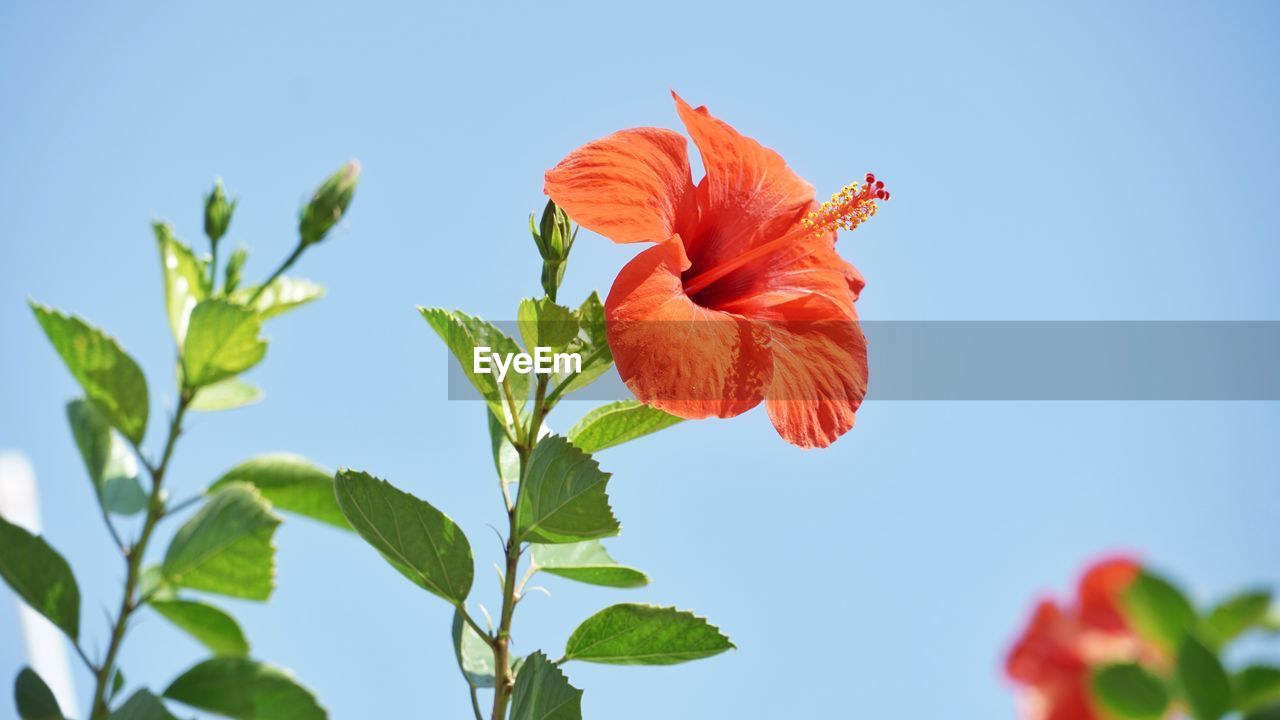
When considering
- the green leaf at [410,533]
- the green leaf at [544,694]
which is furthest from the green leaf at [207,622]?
the green leaf at [544,694]

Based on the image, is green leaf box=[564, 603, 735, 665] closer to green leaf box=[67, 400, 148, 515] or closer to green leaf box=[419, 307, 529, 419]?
green leaf box=[419, 307, 529, 419]

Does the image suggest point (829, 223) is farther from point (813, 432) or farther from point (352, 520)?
point (352, 520)

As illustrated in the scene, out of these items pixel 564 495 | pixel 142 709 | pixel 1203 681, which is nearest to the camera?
pixel 1203 681

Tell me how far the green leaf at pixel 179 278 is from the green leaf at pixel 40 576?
19cm

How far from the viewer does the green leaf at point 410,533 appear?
82cm

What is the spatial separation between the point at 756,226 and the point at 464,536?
404 millimetres

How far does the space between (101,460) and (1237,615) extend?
33.5 inches

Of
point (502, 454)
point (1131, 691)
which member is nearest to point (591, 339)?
point (502, 454)

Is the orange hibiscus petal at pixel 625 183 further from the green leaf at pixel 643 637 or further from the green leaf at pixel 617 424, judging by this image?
the green leaf at pixel 643 637

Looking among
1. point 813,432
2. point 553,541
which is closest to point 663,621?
point 553,541

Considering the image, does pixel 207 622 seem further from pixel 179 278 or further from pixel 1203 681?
pixel 1203 681

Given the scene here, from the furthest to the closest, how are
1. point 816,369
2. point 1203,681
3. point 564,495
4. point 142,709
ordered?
point 816,369
point 564,495
point 142,709
point 1203,681

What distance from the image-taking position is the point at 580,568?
94 cm

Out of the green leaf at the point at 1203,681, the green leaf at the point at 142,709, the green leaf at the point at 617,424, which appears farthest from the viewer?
the green leaf at the point at 617,424
